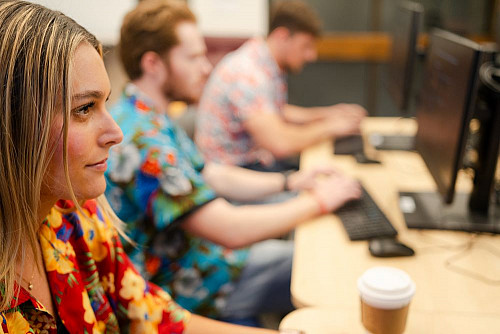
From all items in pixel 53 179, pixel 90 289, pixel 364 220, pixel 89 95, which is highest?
pixel 89 95

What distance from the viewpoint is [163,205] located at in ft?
4.12

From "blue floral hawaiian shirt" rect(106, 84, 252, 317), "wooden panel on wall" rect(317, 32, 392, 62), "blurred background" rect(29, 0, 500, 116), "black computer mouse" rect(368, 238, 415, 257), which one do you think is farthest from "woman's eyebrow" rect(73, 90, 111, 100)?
"wooden panel on wall" rect(317, 32, 392, 62)

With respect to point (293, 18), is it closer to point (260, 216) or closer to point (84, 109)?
point (260, 216)

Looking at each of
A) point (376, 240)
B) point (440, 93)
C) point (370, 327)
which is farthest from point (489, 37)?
point (370, 327)

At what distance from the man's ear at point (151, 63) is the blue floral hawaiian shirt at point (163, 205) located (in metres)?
0.07

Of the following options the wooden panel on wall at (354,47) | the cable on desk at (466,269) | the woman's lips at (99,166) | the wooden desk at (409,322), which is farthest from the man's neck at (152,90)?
the wooden panel on wall at (354,47)

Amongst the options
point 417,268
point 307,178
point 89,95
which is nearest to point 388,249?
point 417,268

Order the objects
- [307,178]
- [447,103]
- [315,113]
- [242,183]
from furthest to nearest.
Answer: [315,113]
[242,183]
[307,178]
[447,103]

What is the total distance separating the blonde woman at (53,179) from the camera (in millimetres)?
743

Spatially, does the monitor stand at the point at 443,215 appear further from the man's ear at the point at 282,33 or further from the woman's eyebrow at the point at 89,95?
the man's ear at the point at 282,33

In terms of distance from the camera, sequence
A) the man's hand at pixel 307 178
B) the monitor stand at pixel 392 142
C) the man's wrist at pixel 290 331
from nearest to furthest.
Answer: the man's wrist at pixel 290 331 < the man's hand at pixel 307 178 < the monitor stand at pixel 392 142

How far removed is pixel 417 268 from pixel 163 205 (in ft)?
2.12

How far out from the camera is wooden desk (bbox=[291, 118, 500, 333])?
1091 mm

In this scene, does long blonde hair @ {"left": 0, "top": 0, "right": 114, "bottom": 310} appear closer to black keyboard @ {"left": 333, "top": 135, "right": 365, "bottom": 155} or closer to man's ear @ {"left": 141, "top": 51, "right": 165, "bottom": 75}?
man's ear @ {"left": 141, "top": 51, "right": 165, "bottom": 75}
